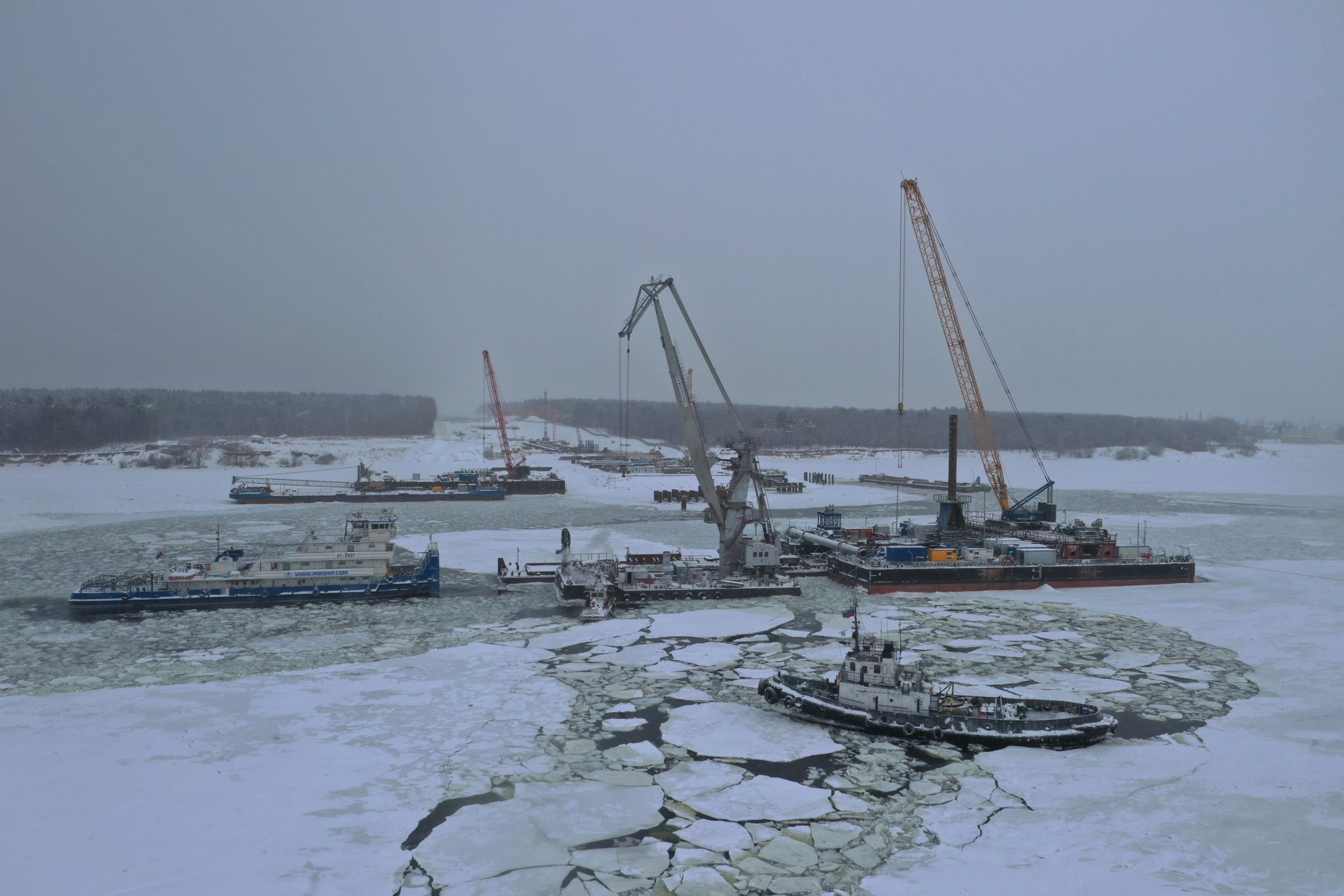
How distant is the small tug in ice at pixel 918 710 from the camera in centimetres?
2038

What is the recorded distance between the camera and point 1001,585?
44188 millimetres

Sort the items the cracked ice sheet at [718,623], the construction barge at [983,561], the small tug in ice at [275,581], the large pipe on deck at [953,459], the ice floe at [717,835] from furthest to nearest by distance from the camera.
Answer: the large pipe on deck at [953,459], the construction barge at [983,561], the small tug in ice at [275,581], the cracked ice sheet at [718,623], the ice floe at [717,835]

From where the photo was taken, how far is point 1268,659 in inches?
1119

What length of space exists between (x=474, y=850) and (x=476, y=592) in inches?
997

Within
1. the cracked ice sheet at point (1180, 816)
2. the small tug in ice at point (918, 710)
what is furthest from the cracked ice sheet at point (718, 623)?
the cracked ice sheet at point (1180, 816)

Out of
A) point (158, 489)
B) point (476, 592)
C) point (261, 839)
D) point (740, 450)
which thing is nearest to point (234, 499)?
point (158, 489)

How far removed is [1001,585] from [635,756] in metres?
31.3

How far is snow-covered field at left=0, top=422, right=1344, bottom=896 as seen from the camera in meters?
14.7

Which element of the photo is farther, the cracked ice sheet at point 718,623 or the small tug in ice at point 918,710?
the cracked ice sheet at point 718,623

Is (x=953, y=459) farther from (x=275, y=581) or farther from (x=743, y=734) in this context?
(x=275, y=581)

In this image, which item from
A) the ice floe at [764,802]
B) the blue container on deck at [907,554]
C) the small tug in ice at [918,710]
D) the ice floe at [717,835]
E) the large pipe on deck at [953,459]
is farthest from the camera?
the large pipe on deck at [953,459]

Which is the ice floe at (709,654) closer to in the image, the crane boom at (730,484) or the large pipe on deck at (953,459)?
the crane boom at (730,484)

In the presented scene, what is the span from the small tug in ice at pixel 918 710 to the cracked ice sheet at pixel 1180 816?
1.53 feet

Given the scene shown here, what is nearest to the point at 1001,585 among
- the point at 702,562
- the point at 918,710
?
the point at 702,562
